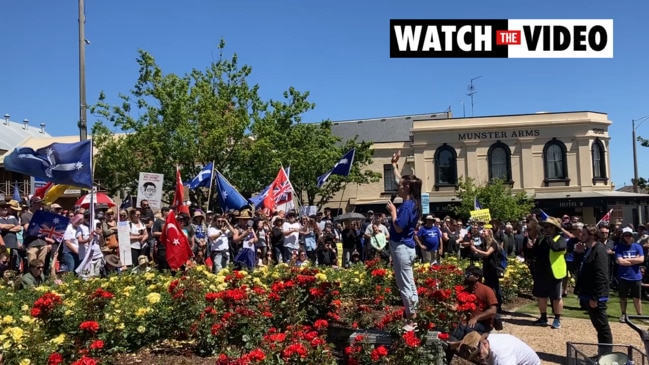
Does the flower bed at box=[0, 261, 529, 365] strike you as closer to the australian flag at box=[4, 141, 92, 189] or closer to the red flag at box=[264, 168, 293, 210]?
the australian flag at box=[4, 141, 92, 189]

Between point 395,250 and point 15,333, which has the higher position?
point 395,250

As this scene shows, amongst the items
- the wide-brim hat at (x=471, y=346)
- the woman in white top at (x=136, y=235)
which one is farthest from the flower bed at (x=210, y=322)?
the woman in white top at (x=136, y=235)

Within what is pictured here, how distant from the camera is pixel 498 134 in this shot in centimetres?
4038

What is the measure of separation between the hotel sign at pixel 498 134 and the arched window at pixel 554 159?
126 centimetres

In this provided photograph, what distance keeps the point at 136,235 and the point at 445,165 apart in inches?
1266

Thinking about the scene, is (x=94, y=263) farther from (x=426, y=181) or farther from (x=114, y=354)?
(x=426, y=181)

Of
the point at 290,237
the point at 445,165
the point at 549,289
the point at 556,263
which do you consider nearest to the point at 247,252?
the point at 290,237

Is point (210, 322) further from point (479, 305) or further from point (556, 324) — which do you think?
point (556, 324)

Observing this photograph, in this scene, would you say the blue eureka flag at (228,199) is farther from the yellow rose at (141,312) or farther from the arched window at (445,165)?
the arched window at (445,165)

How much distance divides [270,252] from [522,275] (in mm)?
6297

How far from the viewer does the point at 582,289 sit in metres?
7.68

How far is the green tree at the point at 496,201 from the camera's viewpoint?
3619 cm

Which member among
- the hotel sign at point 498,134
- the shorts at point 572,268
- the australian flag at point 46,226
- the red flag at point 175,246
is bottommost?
the shorts at point 572,268

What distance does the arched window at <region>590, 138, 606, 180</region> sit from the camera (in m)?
39.8
